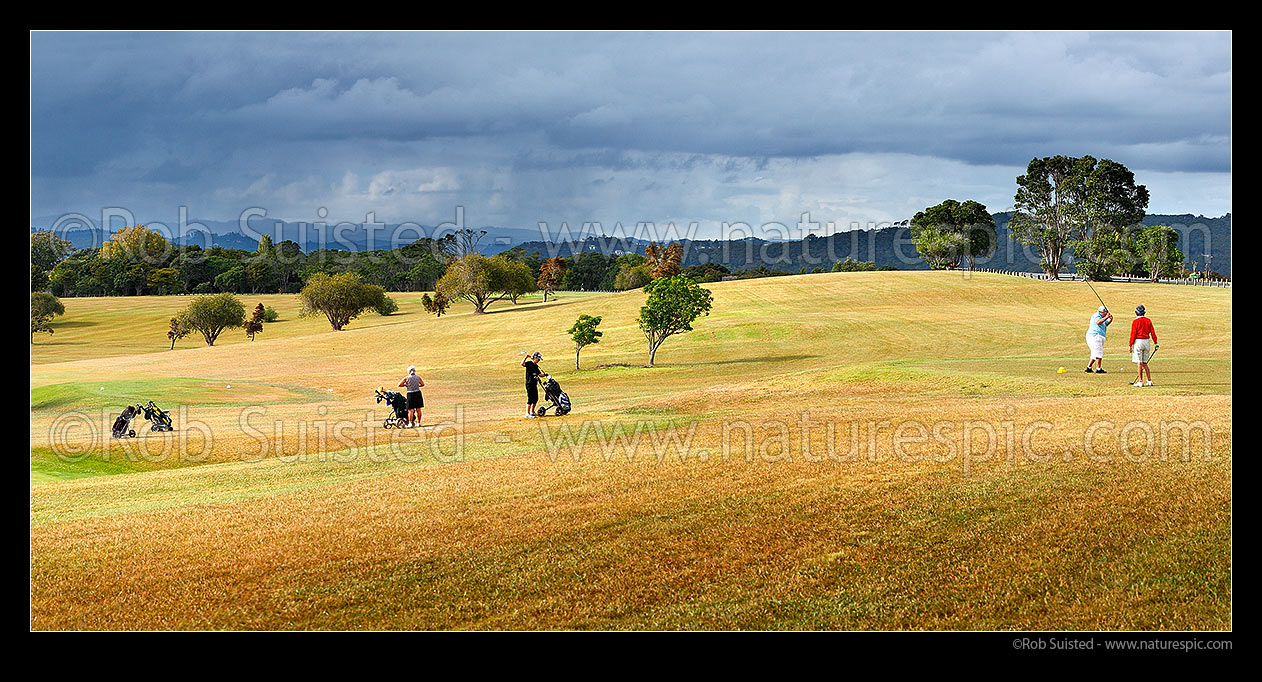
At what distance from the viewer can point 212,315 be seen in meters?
124

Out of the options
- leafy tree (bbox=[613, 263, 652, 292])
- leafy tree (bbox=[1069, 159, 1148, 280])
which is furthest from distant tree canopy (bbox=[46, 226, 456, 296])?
leafy tree (bbox=[1069, 159, 1148, 280])

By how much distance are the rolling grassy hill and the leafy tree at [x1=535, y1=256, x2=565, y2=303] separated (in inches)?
4983

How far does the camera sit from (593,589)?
14.3m

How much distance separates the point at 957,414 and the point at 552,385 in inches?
549

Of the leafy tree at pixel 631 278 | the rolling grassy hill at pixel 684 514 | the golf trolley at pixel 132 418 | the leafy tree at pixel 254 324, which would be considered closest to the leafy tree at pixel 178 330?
the leafy tree at pixel 254 324

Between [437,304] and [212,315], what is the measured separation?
101 ft

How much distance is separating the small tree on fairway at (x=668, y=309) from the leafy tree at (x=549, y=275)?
8283cm

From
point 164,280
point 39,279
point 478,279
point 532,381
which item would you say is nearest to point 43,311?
point 39,279

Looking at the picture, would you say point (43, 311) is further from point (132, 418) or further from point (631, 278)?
point (132, 418)

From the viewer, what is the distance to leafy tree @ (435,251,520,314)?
133375mm

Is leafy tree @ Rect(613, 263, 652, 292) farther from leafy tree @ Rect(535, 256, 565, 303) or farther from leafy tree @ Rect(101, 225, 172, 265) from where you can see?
leafy tree @ Rect(101, 225, 172, 265)
